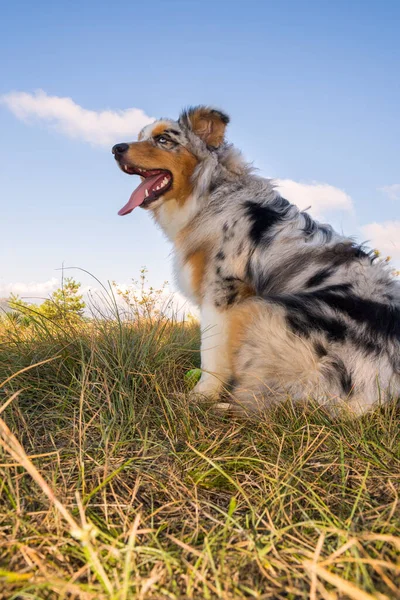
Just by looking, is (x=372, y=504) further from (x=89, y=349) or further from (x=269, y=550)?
(x=89, y=349)

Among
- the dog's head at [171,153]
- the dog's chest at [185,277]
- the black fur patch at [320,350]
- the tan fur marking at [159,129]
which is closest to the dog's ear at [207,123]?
the dog's head at [171,153]

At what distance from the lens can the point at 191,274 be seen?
14.3ft

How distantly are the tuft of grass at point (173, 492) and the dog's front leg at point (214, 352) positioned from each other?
0.21 meters

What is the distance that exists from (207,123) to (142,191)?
932 mm

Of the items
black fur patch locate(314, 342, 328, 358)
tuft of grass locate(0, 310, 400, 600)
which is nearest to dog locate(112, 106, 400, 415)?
black fur patch locate(314, 342, 328, 358)

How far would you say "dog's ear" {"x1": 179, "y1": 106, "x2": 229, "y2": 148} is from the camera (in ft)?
15.3

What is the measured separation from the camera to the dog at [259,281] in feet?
10.2

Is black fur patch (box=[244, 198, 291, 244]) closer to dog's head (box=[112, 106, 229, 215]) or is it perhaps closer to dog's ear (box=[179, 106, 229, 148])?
dog's head (box=[112, 106, 229, 215])

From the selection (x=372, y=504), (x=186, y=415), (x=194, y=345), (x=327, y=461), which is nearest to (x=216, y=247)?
(x=194, y=345)

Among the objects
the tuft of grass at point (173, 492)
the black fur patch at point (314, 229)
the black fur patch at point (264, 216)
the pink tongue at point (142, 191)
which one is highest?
the pink tongue at point (142, 191)

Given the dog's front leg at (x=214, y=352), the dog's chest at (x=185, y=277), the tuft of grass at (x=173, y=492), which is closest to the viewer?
the tuft of grass at (x=173, y=492)

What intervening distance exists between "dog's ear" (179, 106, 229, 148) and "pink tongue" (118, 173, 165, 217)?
570 millimetres

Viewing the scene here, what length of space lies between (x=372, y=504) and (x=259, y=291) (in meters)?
2.15

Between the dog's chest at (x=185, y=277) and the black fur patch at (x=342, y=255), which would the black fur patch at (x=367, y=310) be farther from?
the dog's chest at (x=185, y=277)
